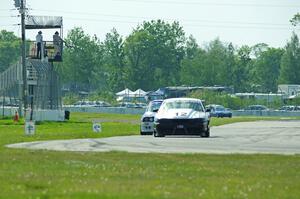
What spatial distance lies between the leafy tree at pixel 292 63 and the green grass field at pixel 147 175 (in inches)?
5269

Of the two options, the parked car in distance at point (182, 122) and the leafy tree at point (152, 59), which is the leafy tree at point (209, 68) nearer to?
the leafy tree at point (152, 59)

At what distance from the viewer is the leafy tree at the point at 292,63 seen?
15570cm

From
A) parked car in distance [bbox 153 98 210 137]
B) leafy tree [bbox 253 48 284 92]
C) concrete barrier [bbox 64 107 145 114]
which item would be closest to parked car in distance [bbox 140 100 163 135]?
parked car in distance [bbox 153 98 210 137]

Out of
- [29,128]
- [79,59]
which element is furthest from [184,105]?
[79,59]

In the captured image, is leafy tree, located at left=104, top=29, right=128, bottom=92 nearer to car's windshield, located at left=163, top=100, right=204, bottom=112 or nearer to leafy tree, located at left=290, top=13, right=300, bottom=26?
leafy tree, located at left=290, top=13, right=300, bottom=26

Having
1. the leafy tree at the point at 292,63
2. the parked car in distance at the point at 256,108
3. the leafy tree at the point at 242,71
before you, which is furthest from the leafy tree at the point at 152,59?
the parked car in distance at the point at 256,108

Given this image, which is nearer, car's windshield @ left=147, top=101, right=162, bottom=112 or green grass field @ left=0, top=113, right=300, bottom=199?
green grass field @ left=0, top=113, right=300, bottom=199

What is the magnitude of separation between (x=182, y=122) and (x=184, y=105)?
159 cm

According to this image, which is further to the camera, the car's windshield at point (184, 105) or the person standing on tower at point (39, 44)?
the person standing on tower at point (39, 44)

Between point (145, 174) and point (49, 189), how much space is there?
3.29 meters

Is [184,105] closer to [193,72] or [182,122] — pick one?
[182,122]

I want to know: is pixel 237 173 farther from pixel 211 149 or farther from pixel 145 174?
pixel 211 149

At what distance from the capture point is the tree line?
15750 centimetres

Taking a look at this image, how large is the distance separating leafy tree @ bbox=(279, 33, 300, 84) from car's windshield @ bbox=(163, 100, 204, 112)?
119687 millimetres
